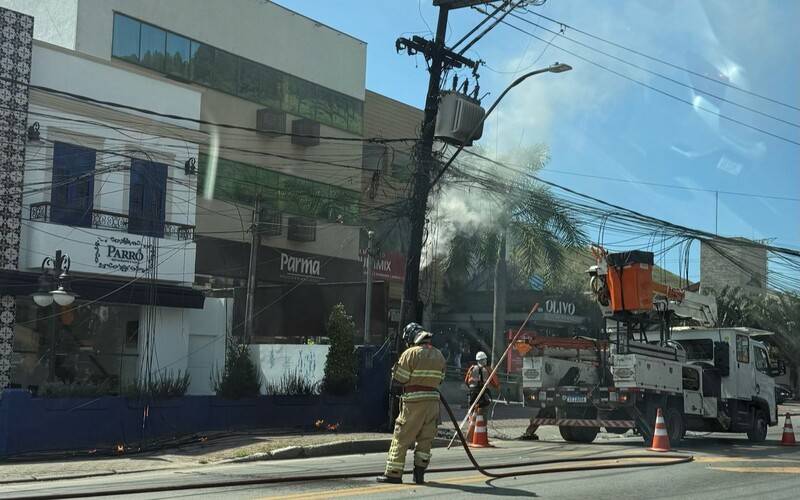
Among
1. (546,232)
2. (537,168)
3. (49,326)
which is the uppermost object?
(537,168)

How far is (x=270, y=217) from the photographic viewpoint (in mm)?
34344

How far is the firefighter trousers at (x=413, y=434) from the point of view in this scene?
977 cm

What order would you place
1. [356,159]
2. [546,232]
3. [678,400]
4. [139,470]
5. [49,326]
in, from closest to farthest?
[139,470]
[678,400]
[49,326]
[546,232]
[356,159]

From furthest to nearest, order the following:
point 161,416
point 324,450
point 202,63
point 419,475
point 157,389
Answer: point 202,63 < point 157,389 < point 161,416 < point 324,450 < point 419,475

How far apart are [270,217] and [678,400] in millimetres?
20005

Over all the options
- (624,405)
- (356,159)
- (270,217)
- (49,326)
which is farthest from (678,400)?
(356,159)

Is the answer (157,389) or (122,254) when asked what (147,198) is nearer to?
(122,254)

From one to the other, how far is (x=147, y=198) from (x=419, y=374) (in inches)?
581

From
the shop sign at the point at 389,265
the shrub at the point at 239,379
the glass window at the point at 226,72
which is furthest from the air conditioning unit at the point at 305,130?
the shrub at the point at 239,379

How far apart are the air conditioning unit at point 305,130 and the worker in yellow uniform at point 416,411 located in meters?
26.2

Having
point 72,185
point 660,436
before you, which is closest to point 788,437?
point 660,436

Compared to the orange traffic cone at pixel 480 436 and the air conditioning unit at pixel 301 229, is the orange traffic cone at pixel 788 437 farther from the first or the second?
the air conditioning unit at pixel 301 229

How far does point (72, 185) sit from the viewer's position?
21438 millimetres

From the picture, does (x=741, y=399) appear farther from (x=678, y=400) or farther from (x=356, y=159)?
(x=356, y=159)
